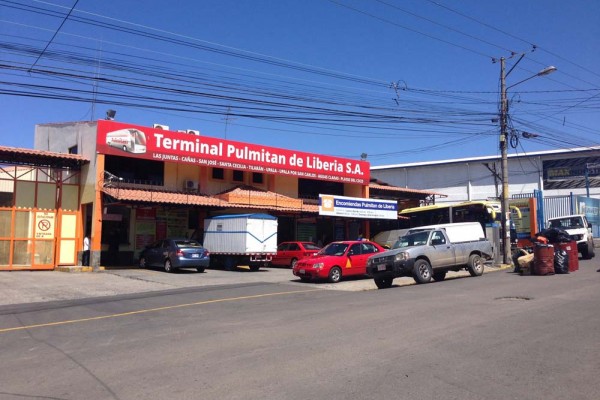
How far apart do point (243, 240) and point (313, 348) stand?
15951 mm

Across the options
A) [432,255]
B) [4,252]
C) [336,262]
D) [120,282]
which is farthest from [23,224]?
[432,255]

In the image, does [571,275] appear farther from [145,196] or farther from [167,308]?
[145,196]

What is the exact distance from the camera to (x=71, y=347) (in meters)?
8.25

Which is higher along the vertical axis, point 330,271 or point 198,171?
point 198,171

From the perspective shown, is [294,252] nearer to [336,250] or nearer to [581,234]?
[336,250]

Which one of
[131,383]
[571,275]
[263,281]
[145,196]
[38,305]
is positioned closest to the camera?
[131,383]

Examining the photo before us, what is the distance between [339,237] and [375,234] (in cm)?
309

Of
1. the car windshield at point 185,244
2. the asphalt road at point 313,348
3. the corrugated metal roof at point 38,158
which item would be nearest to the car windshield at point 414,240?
the asphalt road at point 313,348

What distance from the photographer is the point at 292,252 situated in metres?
25.8

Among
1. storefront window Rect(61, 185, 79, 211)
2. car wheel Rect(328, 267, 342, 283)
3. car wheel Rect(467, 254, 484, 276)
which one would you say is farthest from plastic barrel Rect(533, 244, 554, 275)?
storefront window Rect(61, 185, 79, 211)

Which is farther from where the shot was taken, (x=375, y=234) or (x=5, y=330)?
(x=375, y=234)

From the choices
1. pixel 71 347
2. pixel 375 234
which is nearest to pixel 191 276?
pixel 71 347

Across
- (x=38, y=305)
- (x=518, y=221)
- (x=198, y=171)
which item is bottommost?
(x=38, y=305)

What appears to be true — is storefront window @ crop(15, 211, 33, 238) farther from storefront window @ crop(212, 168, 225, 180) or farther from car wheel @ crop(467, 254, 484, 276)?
car wheel @ crop(467, 254, 484, 276)
